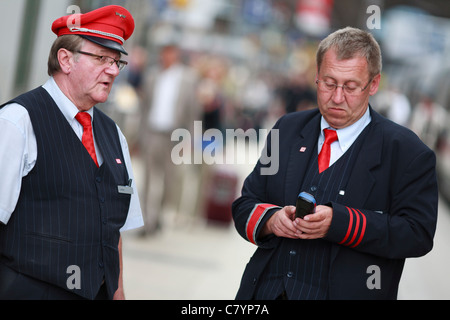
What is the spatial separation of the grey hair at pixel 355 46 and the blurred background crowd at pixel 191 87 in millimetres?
1006

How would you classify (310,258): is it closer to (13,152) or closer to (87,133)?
(87,133)

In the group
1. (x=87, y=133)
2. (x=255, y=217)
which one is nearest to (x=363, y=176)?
(x=255, y=217)

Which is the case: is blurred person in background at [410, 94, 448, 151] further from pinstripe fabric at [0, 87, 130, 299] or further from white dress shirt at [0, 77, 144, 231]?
white dress shirt at [0, 77, 144, 231]

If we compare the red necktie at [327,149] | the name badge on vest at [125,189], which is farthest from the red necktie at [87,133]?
the red necktie at [327,149]

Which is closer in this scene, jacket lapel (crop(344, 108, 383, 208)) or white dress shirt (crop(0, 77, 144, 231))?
white dress shirt (crop(0, 77, 144, 231))

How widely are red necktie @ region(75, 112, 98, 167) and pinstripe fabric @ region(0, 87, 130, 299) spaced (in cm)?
7

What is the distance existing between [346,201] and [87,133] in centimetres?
113

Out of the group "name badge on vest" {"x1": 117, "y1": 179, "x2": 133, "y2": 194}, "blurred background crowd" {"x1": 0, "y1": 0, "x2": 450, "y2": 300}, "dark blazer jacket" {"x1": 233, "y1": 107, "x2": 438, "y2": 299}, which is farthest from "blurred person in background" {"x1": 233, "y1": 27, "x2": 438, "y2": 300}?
"blurred background crowd" {"x1": 0, "y1": 0, "x2": 450, "y2": 300}

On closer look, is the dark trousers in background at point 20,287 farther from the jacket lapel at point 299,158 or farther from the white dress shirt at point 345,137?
the white dress shirt at point 345,137

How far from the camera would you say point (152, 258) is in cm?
718

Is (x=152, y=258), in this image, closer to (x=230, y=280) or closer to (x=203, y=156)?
(x=230, y=280)

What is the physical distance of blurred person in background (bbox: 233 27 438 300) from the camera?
260 centimetres

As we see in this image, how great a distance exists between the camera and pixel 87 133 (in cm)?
280
